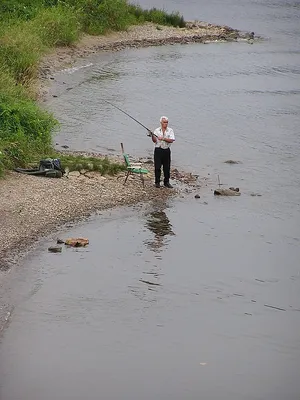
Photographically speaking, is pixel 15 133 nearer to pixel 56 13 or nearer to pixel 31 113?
pixel 31 113

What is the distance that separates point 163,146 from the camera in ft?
75.9

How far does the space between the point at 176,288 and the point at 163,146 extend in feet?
17.5

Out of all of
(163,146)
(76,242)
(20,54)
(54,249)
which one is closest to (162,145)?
(163,146)

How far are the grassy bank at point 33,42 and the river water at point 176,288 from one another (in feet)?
7.25

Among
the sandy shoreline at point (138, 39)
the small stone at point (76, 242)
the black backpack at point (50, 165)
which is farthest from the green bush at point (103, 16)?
the small stone at point (76, 242)

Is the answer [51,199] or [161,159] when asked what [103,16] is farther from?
[51,199]

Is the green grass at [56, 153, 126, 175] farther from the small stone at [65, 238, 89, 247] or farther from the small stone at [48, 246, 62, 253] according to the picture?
the small stone at [48, 246, 62, 253]

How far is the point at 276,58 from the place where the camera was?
49438 mm

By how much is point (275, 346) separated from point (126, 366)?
2.76m

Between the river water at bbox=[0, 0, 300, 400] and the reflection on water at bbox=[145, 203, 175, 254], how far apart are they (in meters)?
0.03

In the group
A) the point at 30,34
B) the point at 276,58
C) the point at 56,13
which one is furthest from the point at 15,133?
the point at 276,58

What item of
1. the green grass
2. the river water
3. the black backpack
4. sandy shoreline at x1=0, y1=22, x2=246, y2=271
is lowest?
the river water

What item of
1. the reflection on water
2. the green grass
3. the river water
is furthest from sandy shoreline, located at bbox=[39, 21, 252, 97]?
the reflection on water

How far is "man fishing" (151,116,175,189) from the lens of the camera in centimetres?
2283
